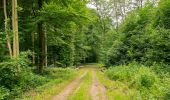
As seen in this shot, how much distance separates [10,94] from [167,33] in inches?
601

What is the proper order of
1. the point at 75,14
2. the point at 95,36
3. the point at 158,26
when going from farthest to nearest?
the point at 95,36 → the point at 158,26 → the point at 75,14

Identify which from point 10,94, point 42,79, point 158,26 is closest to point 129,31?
point 158,26

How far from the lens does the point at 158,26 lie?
2591cm

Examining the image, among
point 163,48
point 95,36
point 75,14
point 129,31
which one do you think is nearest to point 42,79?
point 75,14

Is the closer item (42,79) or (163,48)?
(42,79)

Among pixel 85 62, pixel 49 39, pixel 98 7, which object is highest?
pixel 98 7

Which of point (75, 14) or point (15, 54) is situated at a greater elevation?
point (75, 14)

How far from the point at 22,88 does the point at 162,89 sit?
9244mm

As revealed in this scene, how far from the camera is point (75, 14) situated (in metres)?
24.0

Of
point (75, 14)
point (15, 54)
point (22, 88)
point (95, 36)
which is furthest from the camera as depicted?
point (95, 36)

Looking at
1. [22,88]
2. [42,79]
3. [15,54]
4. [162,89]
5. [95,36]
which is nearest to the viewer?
[162,89]

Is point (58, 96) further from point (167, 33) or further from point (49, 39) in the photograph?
point (49, 39)

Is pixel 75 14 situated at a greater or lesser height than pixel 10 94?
greater

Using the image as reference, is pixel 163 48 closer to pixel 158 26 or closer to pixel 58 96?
pixel 158 26
